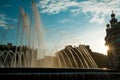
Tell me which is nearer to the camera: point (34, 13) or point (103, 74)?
point (103, 74)

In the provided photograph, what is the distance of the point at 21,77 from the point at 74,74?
12.4 ft

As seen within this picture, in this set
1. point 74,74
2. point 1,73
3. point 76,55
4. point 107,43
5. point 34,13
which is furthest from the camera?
point 76,55

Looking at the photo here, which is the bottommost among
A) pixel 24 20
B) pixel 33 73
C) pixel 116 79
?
pixel 116 79

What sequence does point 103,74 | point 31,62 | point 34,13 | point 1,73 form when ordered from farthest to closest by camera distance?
point 31,62 < point 34,13 < point 103,74 < point 1,73

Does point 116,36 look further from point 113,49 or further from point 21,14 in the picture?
point 21,14

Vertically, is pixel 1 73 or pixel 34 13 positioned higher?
pixel 34 13

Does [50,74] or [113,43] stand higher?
[113,43]

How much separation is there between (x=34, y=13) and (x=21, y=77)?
14.4 m

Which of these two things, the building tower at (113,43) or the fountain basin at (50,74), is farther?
the building tower at (113,43)

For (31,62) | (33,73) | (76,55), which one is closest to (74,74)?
(33,73)

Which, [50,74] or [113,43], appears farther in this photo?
[113,43]

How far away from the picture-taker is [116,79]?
684 inches

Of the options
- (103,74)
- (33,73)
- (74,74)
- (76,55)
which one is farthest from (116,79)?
(76,55)

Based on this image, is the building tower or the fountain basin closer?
the fountain basin
